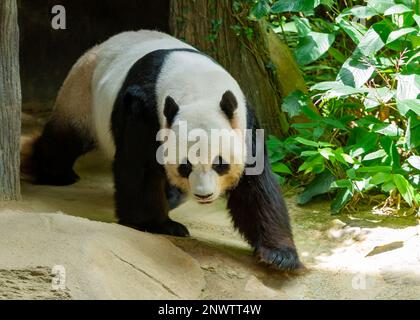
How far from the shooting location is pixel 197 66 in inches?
209

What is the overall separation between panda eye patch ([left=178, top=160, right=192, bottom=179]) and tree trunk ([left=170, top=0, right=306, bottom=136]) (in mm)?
2486

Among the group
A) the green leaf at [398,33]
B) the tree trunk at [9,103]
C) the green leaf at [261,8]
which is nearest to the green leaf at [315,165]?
the green leaf at [398,33]

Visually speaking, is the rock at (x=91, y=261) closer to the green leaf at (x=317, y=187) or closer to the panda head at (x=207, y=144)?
the panda head at (x=207, y=144)

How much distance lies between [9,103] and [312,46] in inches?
108

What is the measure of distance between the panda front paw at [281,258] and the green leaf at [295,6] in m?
2.37

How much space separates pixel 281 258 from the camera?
16.8 ft

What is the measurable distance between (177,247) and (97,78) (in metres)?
2.10

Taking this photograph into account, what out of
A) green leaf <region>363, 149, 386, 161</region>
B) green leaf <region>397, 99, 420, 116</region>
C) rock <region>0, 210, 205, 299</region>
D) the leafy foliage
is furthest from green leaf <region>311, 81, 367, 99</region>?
rock <region>0, 210, 205, 299</region>

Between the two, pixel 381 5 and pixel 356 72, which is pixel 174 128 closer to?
pixel 356 72

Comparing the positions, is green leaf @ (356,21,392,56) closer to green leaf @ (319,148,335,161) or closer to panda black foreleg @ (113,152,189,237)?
green leaf @ (319,148,335,161)

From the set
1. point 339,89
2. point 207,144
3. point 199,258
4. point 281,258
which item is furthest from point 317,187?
point 207,144

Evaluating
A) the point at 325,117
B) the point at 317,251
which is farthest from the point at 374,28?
the point at 317,251

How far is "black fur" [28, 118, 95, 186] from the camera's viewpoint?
23.1 ft

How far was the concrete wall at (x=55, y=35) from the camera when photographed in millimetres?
8797
